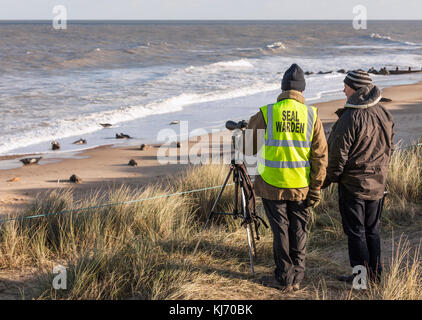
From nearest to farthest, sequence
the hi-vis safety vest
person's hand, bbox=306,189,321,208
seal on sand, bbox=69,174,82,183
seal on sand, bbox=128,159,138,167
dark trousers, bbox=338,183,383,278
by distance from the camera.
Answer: the hi-vis safety vest
person's hand, bbox=306,189,321,208
dark trousers, bbox=338,183,383,278
seal on sand, bbox=69,174,82,183
seal on sand, bbox=128,159,138,167

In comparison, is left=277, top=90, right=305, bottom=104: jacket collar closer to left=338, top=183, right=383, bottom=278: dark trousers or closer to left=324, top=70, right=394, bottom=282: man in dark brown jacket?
left=324, top=70, right=394, bottom=282: man in dark brown jacket

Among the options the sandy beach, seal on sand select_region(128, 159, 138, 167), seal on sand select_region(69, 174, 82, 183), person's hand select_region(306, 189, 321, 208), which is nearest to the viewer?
person's hand select_region(306, 189, 321, 208)

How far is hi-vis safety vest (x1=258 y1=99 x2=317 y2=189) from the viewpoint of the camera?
13.8ft

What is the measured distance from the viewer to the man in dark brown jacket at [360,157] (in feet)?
14.0

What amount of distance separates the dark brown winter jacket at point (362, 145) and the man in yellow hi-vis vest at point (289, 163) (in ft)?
0.42

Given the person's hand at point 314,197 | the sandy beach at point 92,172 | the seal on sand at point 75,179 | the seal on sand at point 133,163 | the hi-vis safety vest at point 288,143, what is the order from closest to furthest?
the hi-vis safety vest at point 288,143
the person's hand at point 314,197
the sandy beach at point 92,172
the seal on sand at point 75,179
the seal on sand at point 133,163

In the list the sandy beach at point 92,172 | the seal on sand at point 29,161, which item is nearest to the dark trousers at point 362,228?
the sandy beach at point 92,172

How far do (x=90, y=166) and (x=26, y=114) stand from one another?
636 centimetres

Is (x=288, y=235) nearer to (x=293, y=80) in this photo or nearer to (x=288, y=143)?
(x=288, y=143)

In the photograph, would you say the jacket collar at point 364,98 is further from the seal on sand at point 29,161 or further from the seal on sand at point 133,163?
the seal on sand at point 29,161

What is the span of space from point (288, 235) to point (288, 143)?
2.76 ft

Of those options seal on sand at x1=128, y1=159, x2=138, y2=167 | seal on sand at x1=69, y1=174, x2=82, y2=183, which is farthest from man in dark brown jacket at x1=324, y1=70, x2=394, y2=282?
seal on sand at x1=128, y1=159, x2=138, y2=167

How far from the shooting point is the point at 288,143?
4.25m
